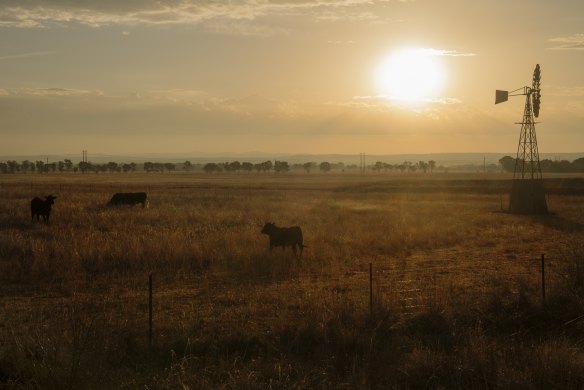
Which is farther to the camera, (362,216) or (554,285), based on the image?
(362,216)

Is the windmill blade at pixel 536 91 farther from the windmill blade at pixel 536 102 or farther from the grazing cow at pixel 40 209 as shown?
the grazing cow at pixel 40 209

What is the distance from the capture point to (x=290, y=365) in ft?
26.5

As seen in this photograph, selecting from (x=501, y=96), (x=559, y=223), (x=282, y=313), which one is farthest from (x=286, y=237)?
(x=501, y=96)

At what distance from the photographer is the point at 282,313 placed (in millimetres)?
10656

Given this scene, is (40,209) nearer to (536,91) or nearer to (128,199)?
(128,199)

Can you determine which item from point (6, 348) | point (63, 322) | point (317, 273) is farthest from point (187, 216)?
point (6, 348)

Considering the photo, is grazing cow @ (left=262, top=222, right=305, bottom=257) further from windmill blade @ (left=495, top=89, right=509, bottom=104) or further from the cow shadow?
windmill blade @ (left=495, top=89, right=509, bottom=104)

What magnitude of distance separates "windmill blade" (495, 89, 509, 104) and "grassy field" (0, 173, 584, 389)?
61.2 ft

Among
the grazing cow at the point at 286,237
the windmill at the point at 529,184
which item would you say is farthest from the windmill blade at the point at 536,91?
the grazing cow at the point at 286,237

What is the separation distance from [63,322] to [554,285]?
9.90m

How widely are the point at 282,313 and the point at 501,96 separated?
3316 cm

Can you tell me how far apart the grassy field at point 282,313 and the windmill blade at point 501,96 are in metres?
18.7

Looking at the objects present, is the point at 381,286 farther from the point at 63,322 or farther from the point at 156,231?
the point at 156,231

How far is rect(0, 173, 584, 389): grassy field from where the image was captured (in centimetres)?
778
